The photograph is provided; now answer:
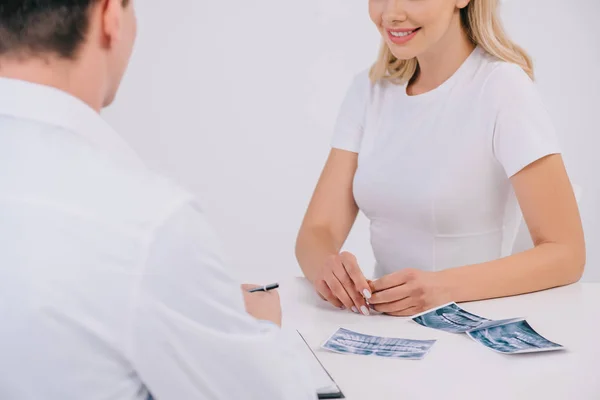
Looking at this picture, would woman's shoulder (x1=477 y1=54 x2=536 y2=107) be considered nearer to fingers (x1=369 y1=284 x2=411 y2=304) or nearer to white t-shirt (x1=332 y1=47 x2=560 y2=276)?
white t-shirt (x1=332 y1=47 x2=560 y2=276)

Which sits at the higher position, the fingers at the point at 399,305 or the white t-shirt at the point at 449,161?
the white t-shirt at the point at 449,161

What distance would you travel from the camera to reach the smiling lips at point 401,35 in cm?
220

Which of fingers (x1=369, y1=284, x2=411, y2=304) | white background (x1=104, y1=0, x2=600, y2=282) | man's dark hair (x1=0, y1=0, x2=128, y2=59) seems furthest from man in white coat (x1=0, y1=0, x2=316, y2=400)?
white background (x1=104, y1=0, x2=600, y2=282)

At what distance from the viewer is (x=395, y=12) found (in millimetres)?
2178

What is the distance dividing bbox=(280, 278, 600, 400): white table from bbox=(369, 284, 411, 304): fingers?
4 centimetres

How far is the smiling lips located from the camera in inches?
86.4

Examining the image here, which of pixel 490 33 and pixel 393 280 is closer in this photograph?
pixel 393 280

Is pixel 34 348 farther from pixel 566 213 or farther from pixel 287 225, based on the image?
pixel 287 225

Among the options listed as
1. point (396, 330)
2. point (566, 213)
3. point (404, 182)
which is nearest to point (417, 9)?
point (404, 182)

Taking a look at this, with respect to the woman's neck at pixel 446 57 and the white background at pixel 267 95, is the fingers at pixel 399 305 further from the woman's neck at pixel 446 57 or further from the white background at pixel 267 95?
the white background at pixel 267 95

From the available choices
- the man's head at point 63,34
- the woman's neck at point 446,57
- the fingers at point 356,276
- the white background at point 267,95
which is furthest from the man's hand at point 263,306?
the white background at point 267,95

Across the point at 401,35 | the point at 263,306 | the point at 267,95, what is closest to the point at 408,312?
the point at 263,306

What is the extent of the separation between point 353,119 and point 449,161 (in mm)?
391

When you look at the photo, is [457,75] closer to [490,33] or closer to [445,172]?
[490,33]
